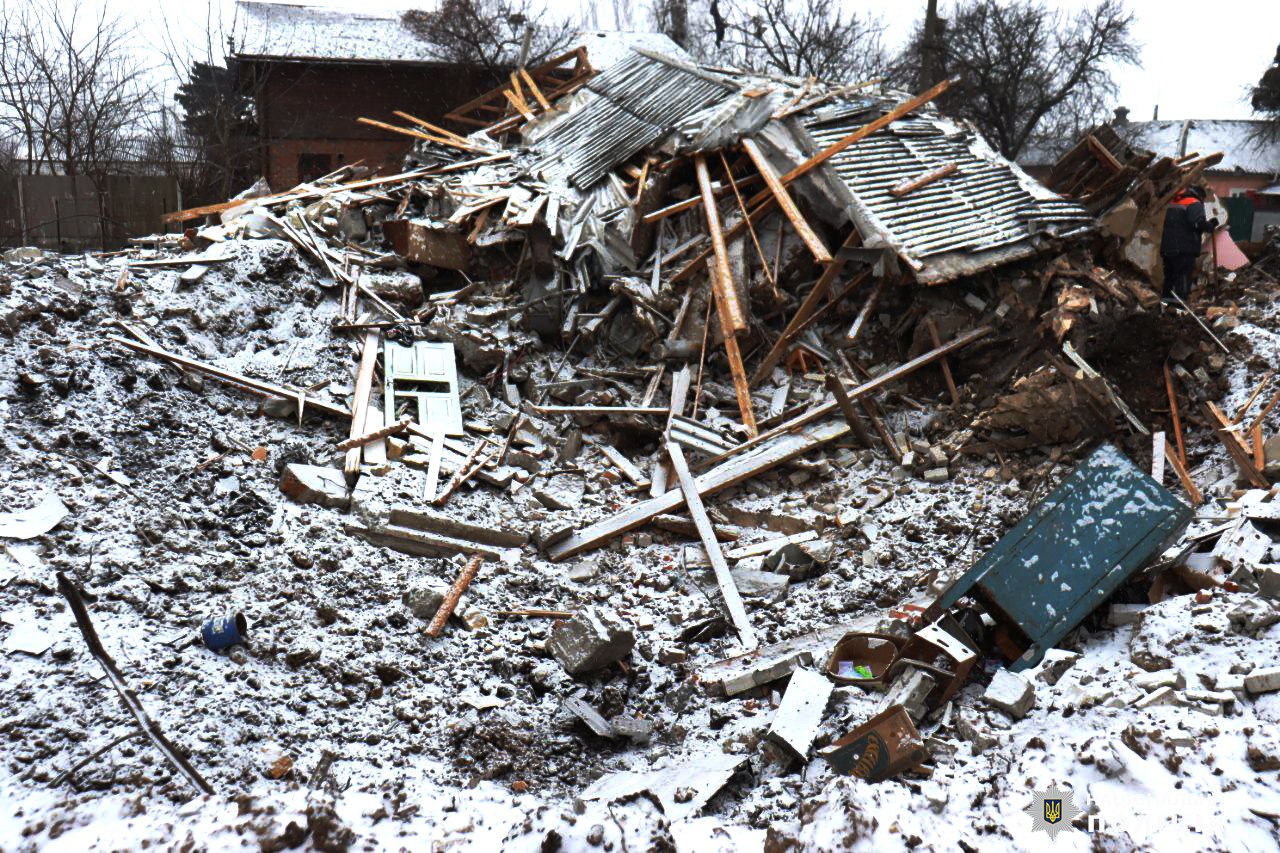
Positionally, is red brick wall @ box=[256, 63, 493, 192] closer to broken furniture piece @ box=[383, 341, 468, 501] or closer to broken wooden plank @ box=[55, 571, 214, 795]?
broken furniture piece @ box=[383, 341, 468, 501]

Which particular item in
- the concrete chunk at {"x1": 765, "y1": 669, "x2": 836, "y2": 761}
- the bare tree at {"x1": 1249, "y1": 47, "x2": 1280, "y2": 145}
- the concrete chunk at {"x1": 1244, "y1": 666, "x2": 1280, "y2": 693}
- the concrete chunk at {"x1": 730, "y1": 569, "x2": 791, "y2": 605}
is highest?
the bare tree at {"x1": 1249, "y1": 47, "x2": 1280, "y2": 145}

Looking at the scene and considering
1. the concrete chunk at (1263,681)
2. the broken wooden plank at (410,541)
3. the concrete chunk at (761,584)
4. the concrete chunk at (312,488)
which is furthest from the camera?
the concrete chunk at (312,488)

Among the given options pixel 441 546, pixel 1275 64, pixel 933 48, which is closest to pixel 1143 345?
pixel 441 546

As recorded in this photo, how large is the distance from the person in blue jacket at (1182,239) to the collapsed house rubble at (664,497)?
0.29m

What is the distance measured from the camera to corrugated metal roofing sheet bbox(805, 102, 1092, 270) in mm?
8383

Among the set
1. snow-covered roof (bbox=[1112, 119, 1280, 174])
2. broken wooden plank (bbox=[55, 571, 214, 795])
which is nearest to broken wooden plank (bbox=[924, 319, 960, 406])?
broken wooden plank (bbox=[55, 571, 214, 795])

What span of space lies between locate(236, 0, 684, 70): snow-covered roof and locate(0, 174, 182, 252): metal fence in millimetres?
5752

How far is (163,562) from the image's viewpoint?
5.14 meters

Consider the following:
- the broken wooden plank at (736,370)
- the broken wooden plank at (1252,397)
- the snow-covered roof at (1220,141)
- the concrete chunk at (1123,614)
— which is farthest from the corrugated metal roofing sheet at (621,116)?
the snow-covered roof at (1220,141)

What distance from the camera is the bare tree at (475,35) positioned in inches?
851

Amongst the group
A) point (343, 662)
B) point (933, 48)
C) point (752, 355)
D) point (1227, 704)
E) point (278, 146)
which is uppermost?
point (933, 48)

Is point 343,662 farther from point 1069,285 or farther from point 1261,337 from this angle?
point 1261,337

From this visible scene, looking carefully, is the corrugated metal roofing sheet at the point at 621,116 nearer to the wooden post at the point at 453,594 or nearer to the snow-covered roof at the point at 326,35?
the wooden post at the point at 453,594

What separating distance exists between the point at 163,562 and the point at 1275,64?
112ft
